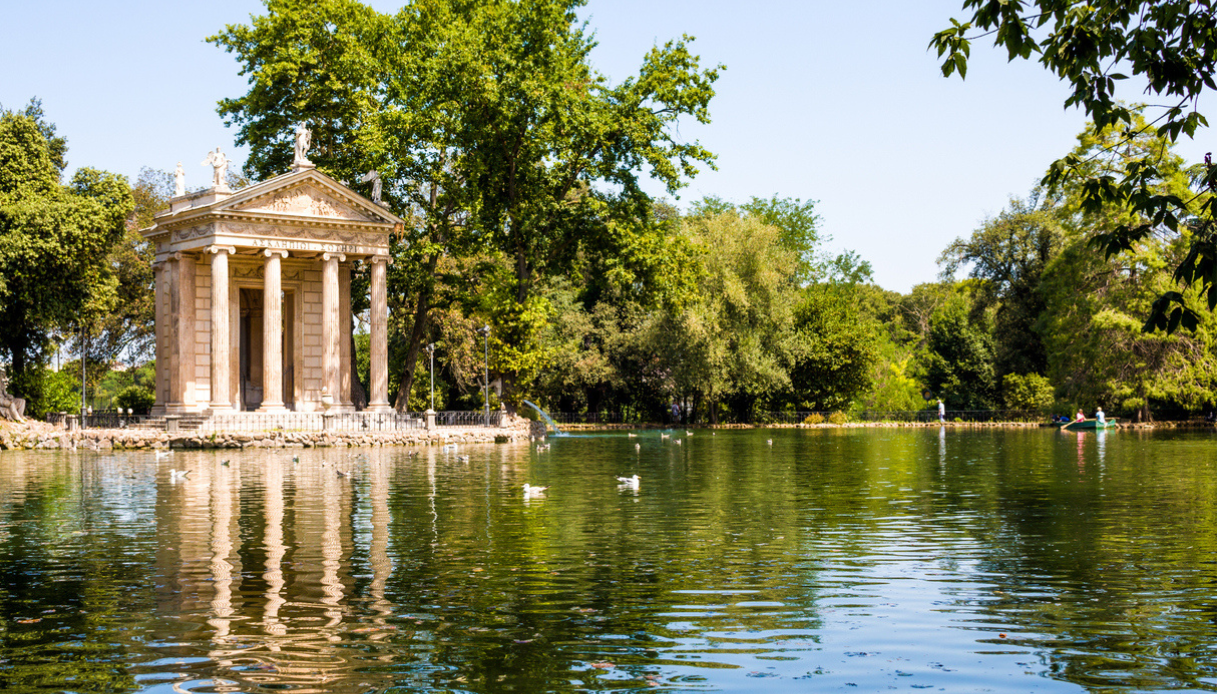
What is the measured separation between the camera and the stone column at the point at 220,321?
160ft

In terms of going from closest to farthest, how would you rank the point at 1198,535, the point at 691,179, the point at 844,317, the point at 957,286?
the point at 1198,535 → the point at 691,179 → the point at 844,317 → the point at 957,286

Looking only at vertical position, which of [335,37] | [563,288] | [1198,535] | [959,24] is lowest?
[1198,535]

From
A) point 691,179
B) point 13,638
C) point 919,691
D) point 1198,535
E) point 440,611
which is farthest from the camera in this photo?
point 691,179

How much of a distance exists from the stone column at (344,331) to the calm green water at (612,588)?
29926mm

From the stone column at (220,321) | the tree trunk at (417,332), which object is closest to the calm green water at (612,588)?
the stone column at (220,321)

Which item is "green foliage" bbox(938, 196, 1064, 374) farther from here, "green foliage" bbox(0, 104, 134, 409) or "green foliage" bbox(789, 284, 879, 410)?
"green foliage" bbox(0, 104, 134, 409)

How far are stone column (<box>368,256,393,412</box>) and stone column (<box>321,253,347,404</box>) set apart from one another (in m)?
1.69

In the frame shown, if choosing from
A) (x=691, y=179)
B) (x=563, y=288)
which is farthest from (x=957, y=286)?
(x=691, y=179)

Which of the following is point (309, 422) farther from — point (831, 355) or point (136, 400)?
point (831, 355)

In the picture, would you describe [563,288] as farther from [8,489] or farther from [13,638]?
[13,638]

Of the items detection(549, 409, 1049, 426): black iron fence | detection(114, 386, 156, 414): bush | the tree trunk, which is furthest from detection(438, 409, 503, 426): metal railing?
detection(114, 386, 156, 414): bush

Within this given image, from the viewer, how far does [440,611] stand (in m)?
10.1

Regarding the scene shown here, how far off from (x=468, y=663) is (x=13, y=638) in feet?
12.9

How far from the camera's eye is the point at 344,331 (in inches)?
2135
